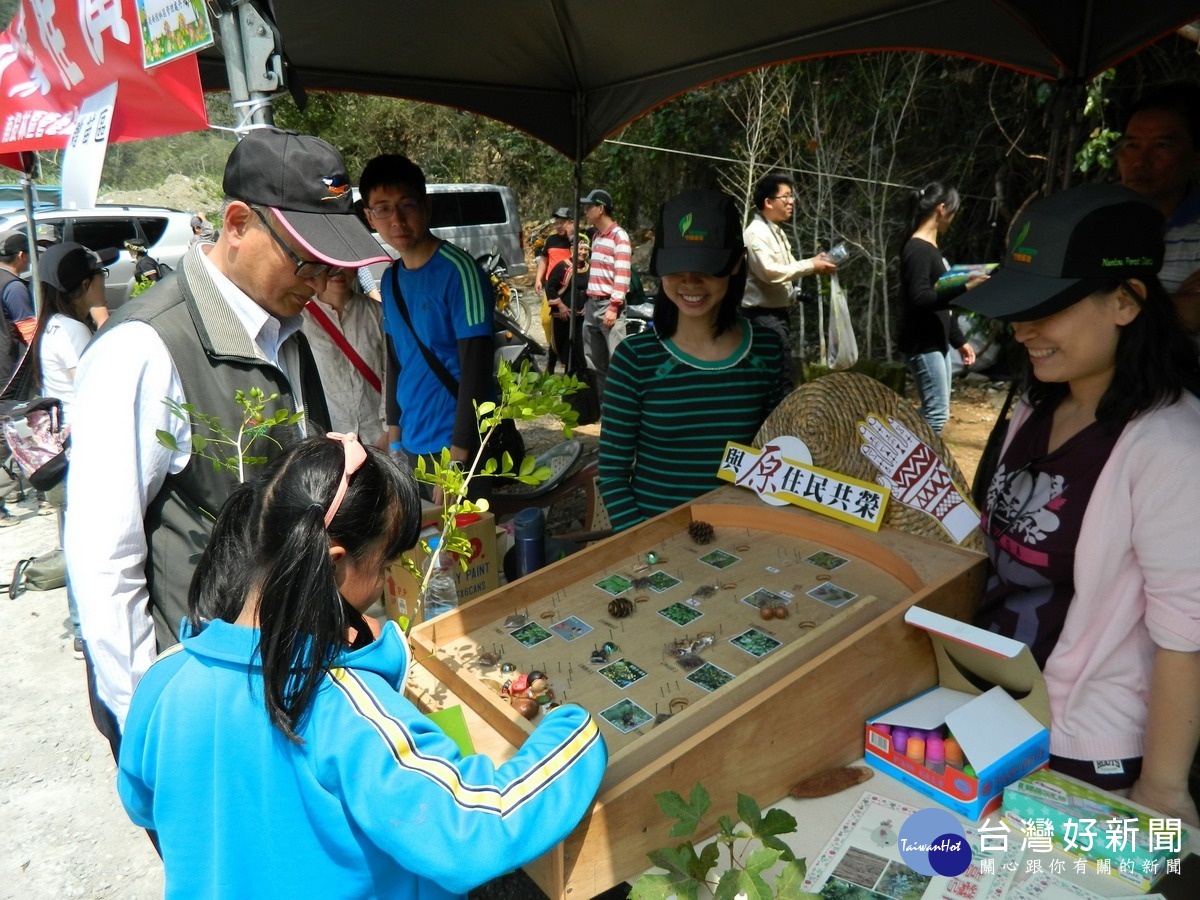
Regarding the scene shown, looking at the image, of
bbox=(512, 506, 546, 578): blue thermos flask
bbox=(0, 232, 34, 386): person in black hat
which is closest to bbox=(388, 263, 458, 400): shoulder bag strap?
bbox=(512, 506, 546, 578): blue thermos flask

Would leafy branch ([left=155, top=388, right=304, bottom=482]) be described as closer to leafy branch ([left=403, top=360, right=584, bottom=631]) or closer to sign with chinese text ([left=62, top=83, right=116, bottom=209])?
leafy branch ([left=403, top=360, right=584, bottom=631])

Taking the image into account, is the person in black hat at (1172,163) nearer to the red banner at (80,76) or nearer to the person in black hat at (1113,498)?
the person in black hat at (1113,498)

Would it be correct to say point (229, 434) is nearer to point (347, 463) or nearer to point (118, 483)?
point (118, 483)

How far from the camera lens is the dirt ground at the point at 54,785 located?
8.06 ft

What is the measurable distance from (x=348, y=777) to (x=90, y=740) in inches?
114

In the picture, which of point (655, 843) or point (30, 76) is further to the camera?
point (30, 76)

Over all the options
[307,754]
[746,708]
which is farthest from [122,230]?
[746,708]

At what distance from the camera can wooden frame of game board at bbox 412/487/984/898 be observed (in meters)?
1.09

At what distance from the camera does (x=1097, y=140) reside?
20.7 feet

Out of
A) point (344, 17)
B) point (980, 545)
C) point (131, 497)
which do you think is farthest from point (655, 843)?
point (344, 17)

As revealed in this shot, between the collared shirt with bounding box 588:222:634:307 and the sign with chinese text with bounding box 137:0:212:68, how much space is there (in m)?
5.28

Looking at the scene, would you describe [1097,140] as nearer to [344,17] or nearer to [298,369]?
[344,17]

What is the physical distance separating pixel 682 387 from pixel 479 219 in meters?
11.5
